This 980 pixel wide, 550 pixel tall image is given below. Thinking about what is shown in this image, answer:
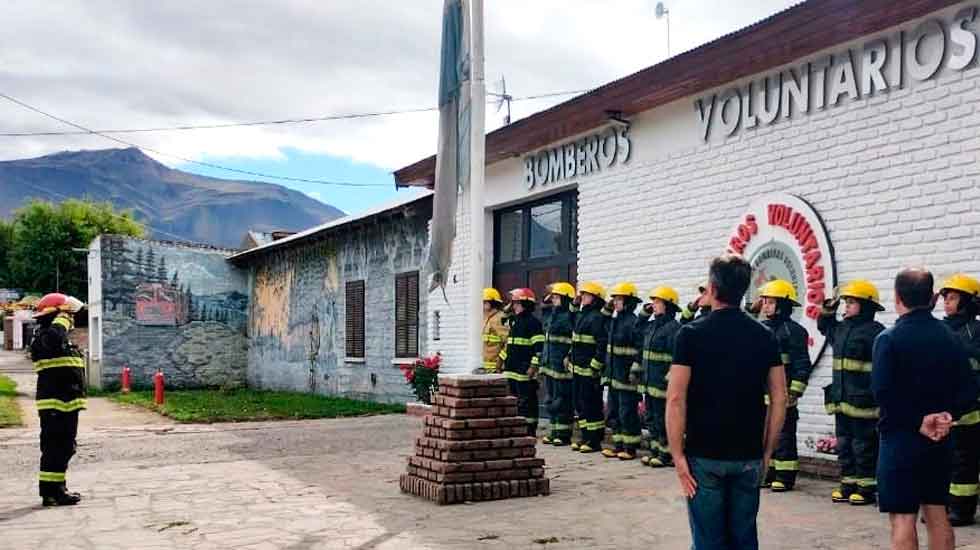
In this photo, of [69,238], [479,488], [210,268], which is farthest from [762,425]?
[69,238]

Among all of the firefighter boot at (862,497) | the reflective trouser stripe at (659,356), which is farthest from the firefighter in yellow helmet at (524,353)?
the firefighter boot at (862,497)

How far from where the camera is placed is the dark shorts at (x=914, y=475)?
14.7ft

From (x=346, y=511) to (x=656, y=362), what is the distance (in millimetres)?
3469

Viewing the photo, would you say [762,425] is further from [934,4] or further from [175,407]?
[175,407]

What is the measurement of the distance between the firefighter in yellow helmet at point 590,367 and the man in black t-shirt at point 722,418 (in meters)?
6.38

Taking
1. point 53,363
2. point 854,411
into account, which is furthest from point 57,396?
point 854,411

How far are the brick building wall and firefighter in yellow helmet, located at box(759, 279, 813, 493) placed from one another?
29.5 ft

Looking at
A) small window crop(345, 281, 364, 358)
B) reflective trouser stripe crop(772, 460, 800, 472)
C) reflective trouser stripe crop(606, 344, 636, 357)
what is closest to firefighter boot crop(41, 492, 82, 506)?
reflective trouser stripe crop(606, 344, 636, 357)

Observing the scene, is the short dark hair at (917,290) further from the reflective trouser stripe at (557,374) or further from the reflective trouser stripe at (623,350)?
the reflective trouser stripe at (557,374)

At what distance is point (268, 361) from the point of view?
2472cm

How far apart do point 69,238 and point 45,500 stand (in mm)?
53178

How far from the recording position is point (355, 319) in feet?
63.4

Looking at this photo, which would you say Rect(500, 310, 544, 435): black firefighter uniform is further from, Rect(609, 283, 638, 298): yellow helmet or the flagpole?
the flagpole

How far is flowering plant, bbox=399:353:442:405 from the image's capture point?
598 inches
